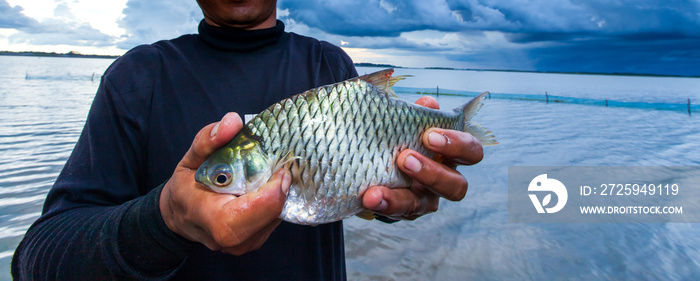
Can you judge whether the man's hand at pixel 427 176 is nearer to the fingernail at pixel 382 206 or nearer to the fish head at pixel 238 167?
the fingernail at pixel 382 206

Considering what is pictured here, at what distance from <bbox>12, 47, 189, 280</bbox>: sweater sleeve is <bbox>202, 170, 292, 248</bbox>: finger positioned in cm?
23

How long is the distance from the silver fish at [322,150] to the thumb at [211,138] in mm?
41

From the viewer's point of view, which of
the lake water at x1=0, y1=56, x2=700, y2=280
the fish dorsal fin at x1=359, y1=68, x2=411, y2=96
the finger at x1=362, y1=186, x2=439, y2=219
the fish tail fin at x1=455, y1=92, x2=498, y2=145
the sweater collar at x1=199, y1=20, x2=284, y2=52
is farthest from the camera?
the lake water at x1=0, y1=56, x2=700, y2=280

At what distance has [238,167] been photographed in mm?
1375

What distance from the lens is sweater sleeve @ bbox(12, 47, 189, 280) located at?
1.34m

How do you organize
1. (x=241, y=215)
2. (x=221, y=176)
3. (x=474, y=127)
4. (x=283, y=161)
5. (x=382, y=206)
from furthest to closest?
1. (x=474, y=127)
2. (x=382, y=206)
3. (x=283, y=161)
4. (x=221, y=176)
5. (x=241, y=215)

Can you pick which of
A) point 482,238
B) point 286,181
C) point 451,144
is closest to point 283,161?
point 286,181

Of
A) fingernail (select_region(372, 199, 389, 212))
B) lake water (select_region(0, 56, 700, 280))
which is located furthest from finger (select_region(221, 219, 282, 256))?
lake water (select_region(0, 56, 700, 280))

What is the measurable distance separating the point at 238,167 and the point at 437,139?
0.83 meters

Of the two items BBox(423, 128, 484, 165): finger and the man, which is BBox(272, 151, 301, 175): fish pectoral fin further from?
BBox(423, 128, 484, 165): finger

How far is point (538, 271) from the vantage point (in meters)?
4.90

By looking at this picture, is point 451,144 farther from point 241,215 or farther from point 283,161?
point 241,215

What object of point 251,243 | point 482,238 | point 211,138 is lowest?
point 482,238

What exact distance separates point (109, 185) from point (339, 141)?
92 cm
